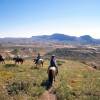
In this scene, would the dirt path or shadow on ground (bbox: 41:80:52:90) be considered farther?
shadow on ground (bbox: 41:80:52:90)

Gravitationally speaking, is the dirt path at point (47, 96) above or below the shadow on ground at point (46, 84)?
below

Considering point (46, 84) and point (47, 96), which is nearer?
point (47, 96)

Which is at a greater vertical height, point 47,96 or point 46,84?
point 46,84

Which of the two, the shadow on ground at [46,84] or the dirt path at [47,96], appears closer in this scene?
the dirt path at [47,96]

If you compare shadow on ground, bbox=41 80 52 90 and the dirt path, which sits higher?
shadow on ground, bbox=41 80 52 90

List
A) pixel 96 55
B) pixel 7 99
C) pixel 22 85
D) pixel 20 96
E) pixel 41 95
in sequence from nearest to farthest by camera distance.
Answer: pixel 7 99, pixel 20 96, pixel 41 95, pixel 22 85, pixel 96 55

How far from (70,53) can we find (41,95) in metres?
153

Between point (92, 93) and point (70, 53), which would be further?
point (70, 53)

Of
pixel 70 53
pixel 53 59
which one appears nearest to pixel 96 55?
pixel 70 53

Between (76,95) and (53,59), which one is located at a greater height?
(53,59)

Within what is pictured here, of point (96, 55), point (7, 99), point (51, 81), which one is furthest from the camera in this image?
point (96, 55)

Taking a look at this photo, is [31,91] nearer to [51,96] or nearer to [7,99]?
[51,96]

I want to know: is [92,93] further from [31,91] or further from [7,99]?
[7,99]

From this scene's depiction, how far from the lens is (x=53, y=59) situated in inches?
963
